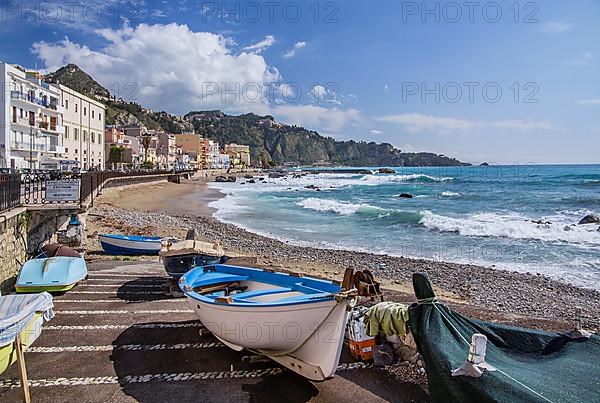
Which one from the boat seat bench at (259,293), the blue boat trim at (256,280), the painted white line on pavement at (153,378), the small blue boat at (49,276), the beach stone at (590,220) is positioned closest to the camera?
the painted white line on pavement at (153,378)

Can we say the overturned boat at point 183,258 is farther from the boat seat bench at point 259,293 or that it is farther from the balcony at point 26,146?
the balcony at point 26,146

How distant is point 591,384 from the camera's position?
386cm

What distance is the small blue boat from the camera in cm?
941

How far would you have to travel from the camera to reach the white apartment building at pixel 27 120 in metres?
39.2

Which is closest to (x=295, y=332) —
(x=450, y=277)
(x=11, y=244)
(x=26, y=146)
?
(x=11, y=244)

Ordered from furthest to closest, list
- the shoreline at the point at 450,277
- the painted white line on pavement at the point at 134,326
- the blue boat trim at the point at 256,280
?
the shoreline at the point at 450,277 → the painted white line on pavement at the point at 134,326 → the blue boat trim at the point at 256,280

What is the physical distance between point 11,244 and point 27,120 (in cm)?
3863

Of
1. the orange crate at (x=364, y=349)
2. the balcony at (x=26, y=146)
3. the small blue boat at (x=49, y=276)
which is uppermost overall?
the balcony at (x=26, y=146)

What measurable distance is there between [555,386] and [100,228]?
2047cm

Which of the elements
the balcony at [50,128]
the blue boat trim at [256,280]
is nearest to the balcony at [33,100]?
the balcony at [50,128]

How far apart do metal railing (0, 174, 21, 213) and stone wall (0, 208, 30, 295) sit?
268 mm

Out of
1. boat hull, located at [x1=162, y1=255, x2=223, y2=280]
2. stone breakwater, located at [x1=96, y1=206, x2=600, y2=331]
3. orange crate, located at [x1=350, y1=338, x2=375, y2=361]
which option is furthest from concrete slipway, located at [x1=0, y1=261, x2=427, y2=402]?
stone breakwater, located at [x1=96, y1=206, x2=600, y2=331]

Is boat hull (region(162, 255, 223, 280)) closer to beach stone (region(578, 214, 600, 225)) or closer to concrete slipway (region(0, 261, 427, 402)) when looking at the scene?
concrete slipway (region(0, 261, 427, 402))

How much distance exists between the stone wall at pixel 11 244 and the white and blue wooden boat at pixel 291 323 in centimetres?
603
